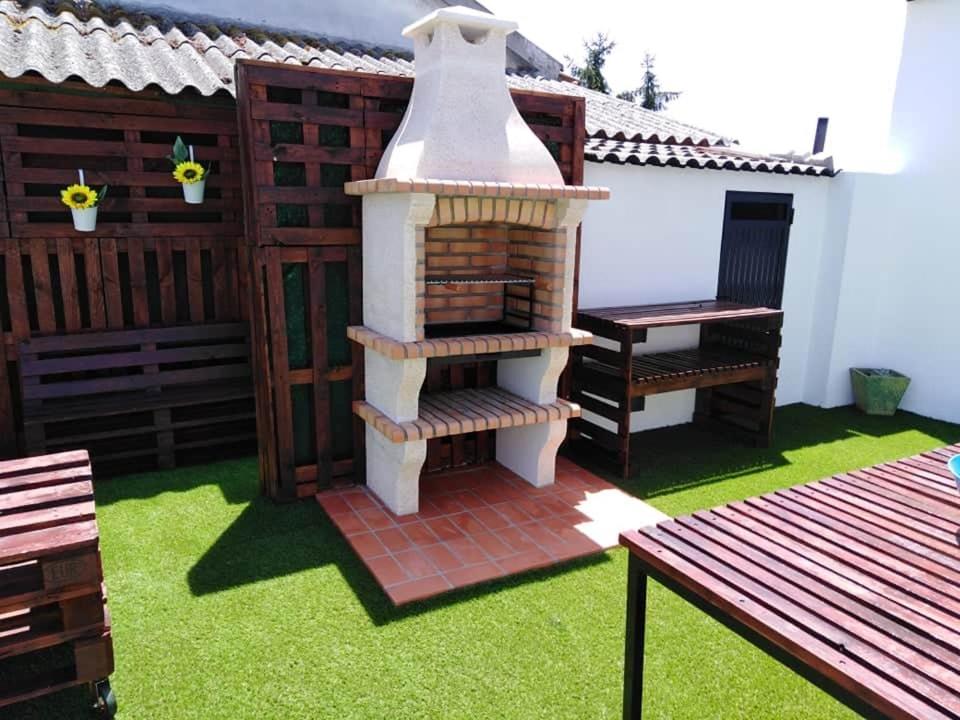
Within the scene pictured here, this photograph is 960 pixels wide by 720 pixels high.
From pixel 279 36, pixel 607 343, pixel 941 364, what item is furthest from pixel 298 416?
pixel 941 364

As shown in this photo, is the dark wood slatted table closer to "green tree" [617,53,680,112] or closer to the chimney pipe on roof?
the chimney pipe on roof

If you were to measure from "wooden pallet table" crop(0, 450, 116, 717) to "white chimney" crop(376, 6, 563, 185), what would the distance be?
2.77 m

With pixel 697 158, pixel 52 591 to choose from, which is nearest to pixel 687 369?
pixel 697 158

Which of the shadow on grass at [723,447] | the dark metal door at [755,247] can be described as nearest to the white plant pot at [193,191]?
the shadow on grass at [723,447]

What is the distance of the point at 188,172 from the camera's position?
5.51m

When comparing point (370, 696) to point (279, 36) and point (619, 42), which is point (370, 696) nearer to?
point (279, 36)

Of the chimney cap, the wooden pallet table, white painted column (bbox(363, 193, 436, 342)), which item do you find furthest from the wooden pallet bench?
the chimney cap

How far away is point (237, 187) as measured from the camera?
19.5 ft

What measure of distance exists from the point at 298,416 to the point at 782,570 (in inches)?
150

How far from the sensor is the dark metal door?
7285mm

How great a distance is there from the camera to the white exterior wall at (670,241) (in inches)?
254

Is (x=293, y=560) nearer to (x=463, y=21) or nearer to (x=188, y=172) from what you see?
(x=188, y=172)

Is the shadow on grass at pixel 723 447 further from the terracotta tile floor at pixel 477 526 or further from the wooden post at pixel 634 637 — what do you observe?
the wooden post at pixel 634 637

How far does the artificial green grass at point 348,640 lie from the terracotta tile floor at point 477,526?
0.14 meters
